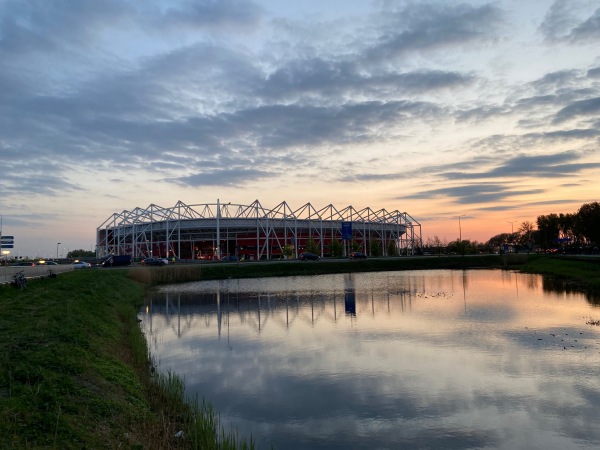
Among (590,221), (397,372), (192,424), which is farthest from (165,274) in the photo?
(590,221)

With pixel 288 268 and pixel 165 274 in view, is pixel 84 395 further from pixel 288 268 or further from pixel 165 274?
pixel 288 268

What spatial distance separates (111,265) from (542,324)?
66399mm

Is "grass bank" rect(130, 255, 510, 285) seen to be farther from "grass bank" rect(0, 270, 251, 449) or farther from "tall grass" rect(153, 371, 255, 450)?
"tall grass" rect(153, 371, 255, 450)

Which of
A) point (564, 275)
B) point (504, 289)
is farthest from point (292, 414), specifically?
point (564, 275)

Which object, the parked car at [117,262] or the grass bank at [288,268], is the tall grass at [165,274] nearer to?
the grass bank at [288,268]

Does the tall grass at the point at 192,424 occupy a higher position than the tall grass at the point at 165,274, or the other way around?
the tall grass at the point at 165,274

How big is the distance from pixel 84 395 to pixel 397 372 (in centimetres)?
923

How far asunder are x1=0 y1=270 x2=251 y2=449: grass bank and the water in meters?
1.40

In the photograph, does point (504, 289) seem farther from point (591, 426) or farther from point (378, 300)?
point (591, 426)

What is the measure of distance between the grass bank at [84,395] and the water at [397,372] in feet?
4.60

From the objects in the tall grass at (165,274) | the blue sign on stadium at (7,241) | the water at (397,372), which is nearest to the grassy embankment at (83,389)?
the water at (397,372)

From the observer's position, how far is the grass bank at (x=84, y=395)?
311 inches

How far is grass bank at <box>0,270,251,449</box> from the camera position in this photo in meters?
7.89

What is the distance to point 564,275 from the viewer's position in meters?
50.9
